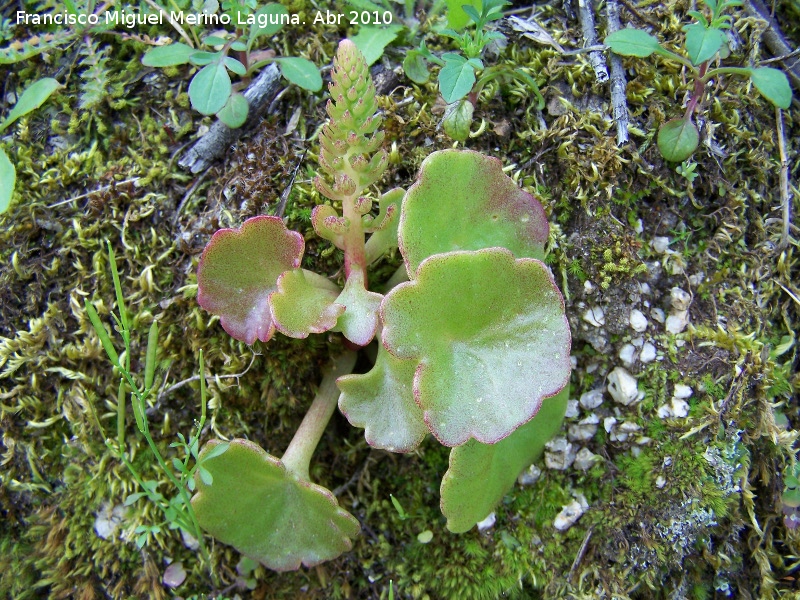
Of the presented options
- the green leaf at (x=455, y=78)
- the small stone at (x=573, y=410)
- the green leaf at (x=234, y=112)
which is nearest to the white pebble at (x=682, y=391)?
the small stone at (x=573, y=410)

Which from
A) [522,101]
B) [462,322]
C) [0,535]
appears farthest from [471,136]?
[0,535]

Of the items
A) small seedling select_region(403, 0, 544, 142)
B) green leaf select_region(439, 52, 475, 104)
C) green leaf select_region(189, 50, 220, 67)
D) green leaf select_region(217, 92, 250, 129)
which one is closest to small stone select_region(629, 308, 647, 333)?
small seedling select_region(403, 0, 544, 142)

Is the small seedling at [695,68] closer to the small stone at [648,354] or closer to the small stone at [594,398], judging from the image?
the small stone at [648,354]

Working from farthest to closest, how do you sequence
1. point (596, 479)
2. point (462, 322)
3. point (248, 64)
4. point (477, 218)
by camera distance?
point (248, 64) → point (596, 479) → point (477, 218) → point (462, 322)

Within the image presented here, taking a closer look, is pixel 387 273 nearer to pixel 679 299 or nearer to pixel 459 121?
pixel 459 121

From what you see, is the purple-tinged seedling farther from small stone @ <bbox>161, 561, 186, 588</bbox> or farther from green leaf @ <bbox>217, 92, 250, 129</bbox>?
green leaf @ <bbox>217, 92, 250, 129</bbox>

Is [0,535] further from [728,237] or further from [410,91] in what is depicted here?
[728,237]
